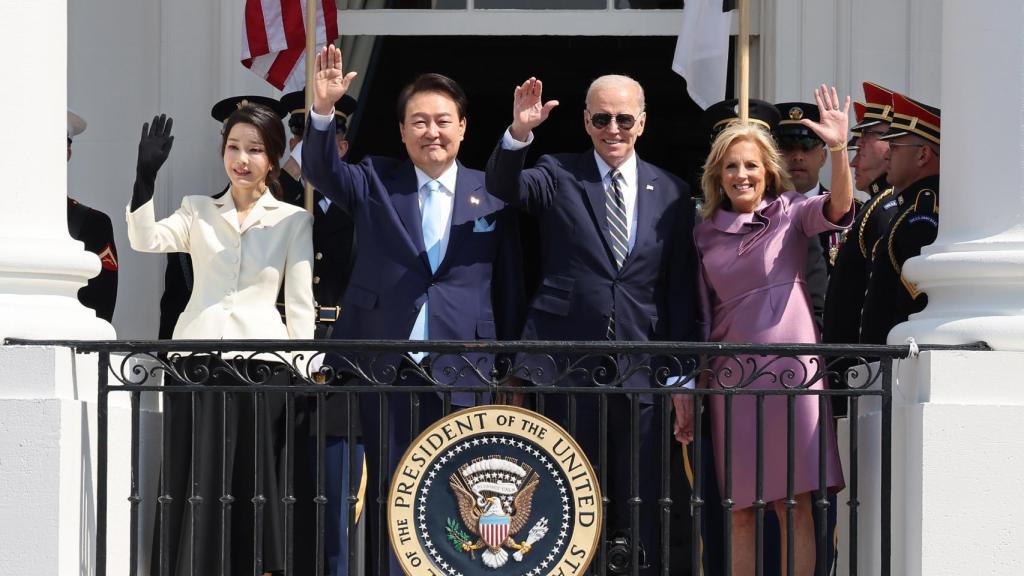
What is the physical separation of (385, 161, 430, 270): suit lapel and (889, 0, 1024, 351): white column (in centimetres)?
166

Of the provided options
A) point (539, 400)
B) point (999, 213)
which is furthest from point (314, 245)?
point (999, 213)

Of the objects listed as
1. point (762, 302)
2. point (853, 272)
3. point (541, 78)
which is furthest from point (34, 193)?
point (541, 78)

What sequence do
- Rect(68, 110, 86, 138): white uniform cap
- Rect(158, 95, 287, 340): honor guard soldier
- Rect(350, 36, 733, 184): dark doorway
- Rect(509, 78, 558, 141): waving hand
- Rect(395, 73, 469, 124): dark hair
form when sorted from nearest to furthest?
Rect(509, 78, 558, 141): waving hand → Rect(395, 73, 469, 124): dark hair → Rect(158, 95, 287, 340): honor guard soldier → Rect(68, 110, 86, 138): white uniform cap → Rect(350, 36, 733, 184): dark doorway

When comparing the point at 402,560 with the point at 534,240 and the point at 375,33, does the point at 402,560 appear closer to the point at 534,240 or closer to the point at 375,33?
the point at 534,240

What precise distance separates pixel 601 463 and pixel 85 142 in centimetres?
375

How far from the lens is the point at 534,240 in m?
6.93

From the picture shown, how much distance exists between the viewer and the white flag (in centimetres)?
762

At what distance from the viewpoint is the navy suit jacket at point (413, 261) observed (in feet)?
19.2

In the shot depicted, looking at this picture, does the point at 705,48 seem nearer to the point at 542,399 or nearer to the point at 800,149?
the point at 800,149

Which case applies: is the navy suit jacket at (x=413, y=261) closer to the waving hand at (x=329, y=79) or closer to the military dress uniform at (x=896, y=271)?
the waving hand at (x=329, y=79)

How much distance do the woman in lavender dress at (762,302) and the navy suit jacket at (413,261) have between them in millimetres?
705

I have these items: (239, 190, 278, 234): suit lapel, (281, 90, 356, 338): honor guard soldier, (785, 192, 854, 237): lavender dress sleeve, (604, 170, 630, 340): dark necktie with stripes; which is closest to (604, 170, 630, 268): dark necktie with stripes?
(604, 170, 630, 340): dark necktie with stripes

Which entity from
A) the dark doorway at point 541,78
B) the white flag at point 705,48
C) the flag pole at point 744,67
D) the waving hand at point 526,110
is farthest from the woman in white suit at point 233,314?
the dark doorway at point 541,78

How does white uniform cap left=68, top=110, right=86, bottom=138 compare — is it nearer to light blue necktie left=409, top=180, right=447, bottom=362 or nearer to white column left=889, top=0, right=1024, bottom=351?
light blue necktie left=409, top=180, right=447, bottom=362
